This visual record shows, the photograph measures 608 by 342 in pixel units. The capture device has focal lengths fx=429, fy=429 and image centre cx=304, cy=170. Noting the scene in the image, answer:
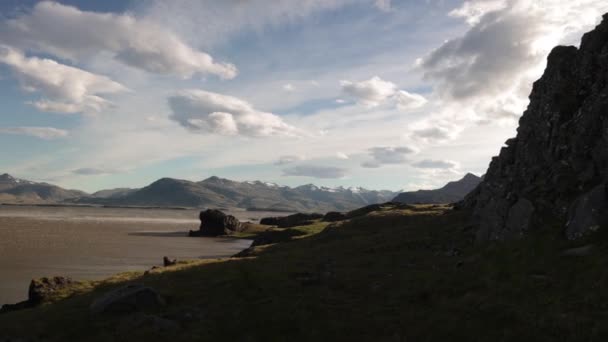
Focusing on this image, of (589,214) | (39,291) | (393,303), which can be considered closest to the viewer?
(393,303)

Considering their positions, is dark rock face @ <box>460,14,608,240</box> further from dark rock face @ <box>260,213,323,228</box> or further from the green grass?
dark rock face @ <box>260,213,323,228</box>

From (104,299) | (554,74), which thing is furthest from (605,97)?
(104,299)

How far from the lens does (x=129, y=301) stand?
74.0ft

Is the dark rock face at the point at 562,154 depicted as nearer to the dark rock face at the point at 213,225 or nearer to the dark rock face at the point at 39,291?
the dark rock face at the point at 39,291

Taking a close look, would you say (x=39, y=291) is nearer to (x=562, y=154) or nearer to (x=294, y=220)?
(x=562, y=154)

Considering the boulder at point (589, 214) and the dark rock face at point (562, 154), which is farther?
the dark rock face at point (562, 154)

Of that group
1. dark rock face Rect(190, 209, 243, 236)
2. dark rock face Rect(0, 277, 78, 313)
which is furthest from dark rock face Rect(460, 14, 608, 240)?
dark rock face Rect(190, 209, 243, 236)

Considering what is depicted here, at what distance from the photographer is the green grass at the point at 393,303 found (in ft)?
54.0

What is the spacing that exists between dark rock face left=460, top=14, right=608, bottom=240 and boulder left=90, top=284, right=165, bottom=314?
23.5 m

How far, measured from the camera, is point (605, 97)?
101 ft

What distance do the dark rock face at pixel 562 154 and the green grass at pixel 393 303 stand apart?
2.19m

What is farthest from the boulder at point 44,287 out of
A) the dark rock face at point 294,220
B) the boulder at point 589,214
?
the dark rock face at point 294,220

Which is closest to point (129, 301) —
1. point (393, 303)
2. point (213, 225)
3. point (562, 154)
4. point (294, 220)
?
point (393, 303)

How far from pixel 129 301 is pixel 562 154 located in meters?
32.2
